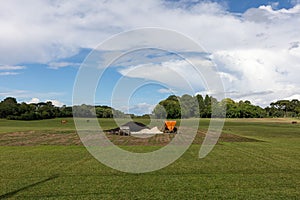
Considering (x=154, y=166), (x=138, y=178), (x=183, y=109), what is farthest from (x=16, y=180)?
(x=183, y=109)

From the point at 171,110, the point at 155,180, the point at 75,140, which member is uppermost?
the point at 171,110

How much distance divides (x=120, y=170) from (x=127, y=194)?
171 inches

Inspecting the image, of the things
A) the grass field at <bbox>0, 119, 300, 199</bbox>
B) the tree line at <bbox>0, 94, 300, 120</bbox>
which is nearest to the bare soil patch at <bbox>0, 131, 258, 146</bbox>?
the tree line at <bbox>0, 94, 300, 120</bbox>

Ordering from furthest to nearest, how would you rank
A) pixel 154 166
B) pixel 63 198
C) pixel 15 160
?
pixel 15 160, pixel 154 166, pixel 63 198

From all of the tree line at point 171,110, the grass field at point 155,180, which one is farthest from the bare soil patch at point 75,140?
the grass field at point 155,180

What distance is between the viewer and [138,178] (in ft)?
41.2

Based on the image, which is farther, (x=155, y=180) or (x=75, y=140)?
(x=75, y=140)

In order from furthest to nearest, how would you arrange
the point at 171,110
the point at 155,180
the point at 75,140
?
the point at 171,110, the point at 75,140, the point at 155,180

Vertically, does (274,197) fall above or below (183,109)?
below

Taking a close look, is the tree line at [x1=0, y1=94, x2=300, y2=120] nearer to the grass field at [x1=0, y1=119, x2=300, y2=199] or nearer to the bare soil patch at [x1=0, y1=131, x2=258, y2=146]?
the bare soil patch at [x1=0, y1=131, x2=258, y2=146]

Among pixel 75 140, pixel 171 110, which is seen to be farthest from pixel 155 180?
pixel 171 110

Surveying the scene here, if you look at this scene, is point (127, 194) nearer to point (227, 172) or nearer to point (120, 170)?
point (120, 170)

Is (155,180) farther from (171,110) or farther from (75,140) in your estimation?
(171,110)

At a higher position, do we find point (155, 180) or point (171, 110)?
point (171, 110)
